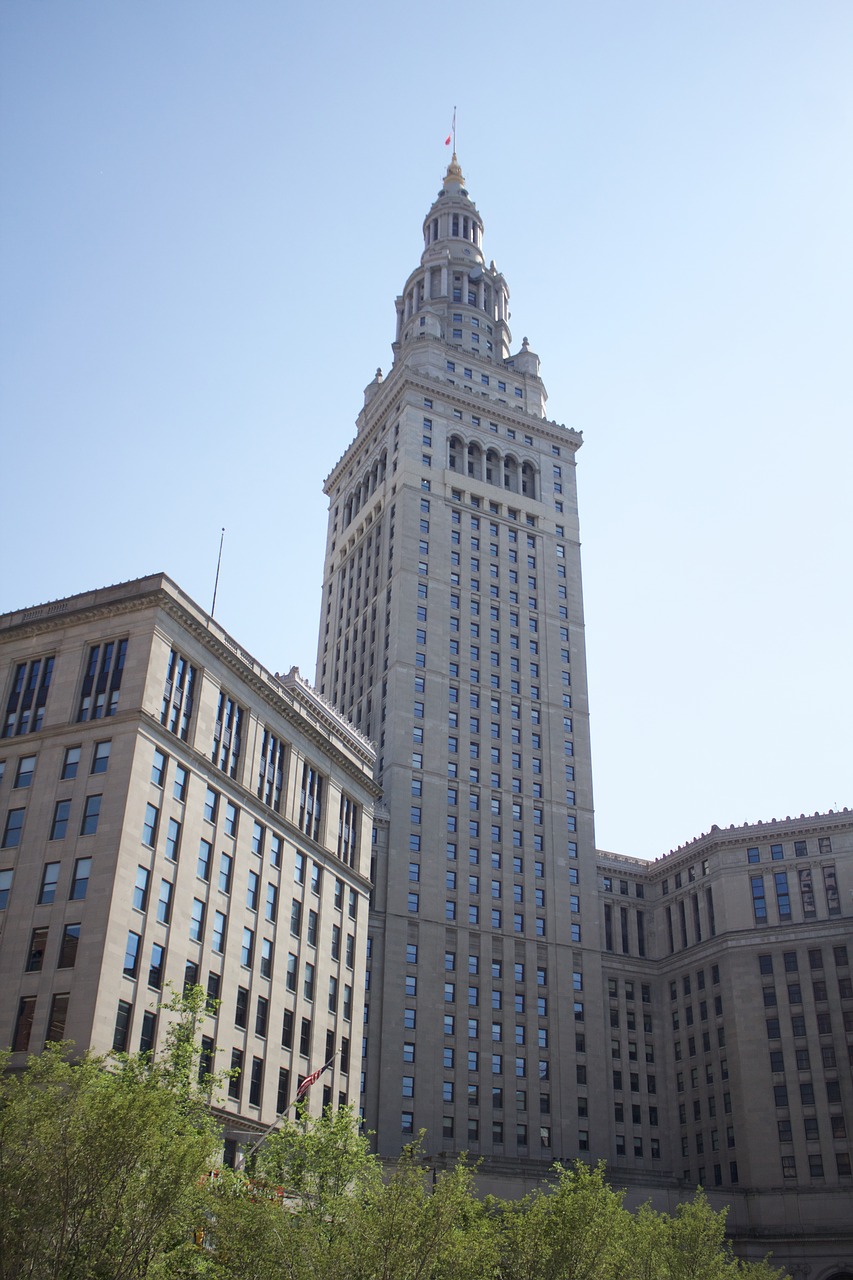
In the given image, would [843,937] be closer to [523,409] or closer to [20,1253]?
[523,409]

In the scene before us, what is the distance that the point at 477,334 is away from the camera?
15100cm

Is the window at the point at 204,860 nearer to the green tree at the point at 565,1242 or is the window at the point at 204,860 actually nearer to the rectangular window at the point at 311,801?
the rectangular window at the point at 311,801

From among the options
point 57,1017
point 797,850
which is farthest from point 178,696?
point 797,850

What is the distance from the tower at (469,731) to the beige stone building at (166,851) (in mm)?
25880

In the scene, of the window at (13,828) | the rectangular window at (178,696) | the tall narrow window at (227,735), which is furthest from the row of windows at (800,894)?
the window at (13,828)

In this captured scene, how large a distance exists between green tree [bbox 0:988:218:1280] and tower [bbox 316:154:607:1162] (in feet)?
195

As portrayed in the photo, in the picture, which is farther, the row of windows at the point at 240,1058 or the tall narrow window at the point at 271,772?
the tall narrow window at the point at 271,772

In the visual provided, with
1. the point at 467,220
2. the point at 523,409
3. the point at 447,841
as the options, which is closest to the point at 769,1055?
the point at 447,841

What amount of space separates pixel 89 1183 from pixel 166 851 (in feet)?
85.8

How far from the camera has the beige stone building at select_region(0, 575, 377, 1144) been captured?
5769cm

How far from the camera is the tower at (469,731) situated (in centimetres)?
10200

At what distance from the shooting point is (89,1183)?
37.2m

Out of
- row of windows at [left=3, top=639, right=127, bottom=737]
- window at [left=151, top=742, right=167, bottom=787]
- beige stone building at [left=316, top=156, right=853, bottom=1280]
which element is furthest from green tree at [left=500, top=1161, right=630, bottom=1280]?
beige stone building at [left=316, top=156, right=853, bottom=1280]

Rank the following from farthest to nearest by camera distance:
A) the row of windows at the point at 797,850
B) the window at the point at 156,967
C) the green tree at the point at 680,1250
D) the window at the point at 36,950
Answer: the row of windows at the point at 797,850
the window at the point at 156,967
the window at the point at 36,950
the green tree at the point at 680,1250
